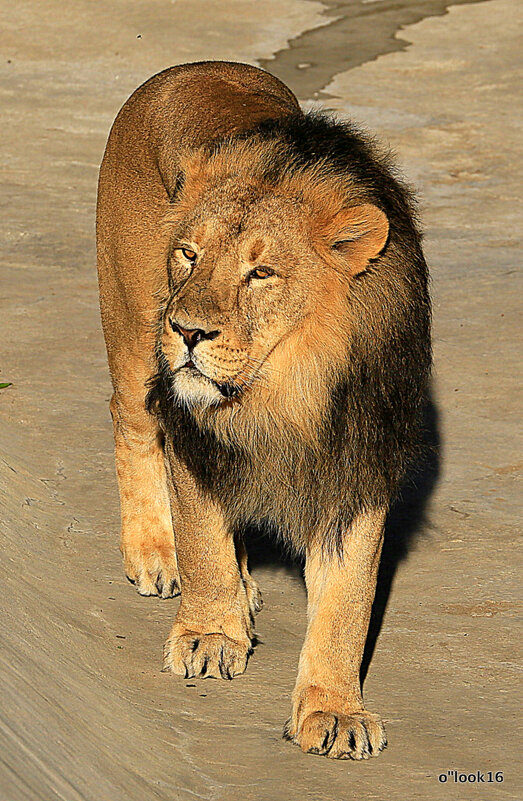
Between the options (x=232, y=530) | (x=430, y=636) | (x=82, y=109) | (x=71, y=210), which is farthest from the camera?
(x=82, y=109)

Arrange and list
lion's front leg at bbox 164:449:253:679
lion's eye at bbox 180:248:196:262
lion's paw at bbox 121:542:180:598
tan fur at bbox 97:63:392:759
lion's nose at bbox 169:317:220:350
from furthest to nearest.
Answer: lion's paw at bbox 121:542:180:598 < lion's front leg at bbox 164:449:253:679 < lion's eye at bbox 180:248:196:262 < tan fur at bbox 97:63:392:759 < lion's nose at bbox 169:317:220:350

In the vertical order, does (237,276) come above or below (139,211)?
above

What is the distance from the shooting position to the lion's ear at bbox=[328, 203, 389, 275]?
11.5ft

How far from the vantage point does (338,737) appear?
363 centimetres

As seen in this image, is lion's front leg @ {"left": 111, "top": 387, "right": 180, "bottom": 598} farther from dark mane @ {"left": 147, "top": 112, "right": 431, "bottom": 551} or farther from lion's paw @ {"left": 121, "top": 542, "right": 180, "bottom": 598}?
dark mane @ {"left": 147, "top": 112, "right": 431, "bottom": 551}

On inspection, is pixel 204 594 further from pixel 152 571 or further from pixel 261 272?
pixel 261 272

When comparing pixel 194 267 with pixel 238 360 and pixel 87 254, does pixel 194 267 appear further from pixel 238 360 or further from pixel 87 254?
pixel 87 254

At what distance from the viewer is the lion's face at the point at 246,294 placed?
338cm

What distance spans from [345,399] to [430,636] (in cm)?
120

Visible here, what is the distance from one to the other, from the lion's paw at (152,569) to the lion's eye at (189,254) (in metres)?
1.50

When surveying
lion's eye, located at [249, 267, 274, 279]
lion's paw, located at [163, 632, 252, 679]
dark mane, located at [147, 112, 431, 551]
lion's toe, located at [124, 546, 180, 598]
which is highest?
lion's eye, located at [249, 267, 274, 279]

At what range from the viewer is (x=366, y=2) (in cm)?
1673

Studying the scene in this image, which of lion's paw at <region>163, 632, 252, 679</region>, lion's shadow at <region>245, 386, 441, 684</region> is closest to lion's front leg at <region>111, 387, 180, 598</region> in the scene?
lion's shadow at <region>245, 386, 441, 684</region>

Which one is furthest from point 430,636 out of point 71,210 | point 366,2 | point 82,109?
point 366,2
